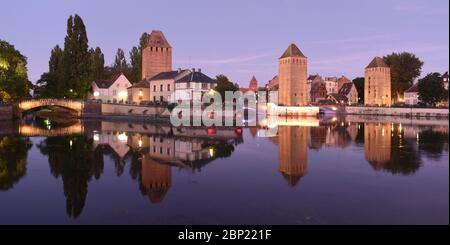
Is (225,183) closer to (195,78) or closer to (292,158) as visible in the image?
(292,158)

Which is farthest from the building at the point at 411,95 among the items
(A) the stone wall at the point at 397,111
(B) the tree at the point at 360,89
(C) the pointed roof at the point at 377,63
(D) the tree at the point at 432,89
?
(B) the tree at the point at 360,89

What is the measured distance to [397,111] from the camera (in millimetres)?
71688

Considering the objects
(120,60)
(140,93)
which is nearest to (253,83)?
(120,60)

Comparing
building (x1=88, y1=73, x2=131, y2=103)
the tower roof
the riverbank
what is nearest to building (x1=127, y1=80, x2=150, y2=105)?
building (x1=88, y1=73, x2=131, y2=103)

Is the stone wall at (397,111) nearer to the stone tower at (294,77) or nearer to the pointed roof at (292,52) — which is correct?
the stone tower at (294,77)

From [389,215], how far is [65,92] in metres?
53.4

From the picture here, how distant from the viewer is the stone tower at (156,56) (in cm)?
7081

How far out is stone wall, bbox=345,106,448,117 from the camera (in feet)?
213

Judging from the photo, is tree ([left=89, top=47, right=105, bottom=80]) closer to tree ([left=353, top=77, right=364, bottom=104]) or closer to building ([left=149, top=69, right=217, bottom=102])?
building ([left=149, top=69, right=217, bottom=102])

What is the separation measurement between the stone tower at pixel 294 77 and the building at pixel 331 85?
34244mm

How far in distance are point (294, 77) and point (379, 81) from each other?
17.3 m
